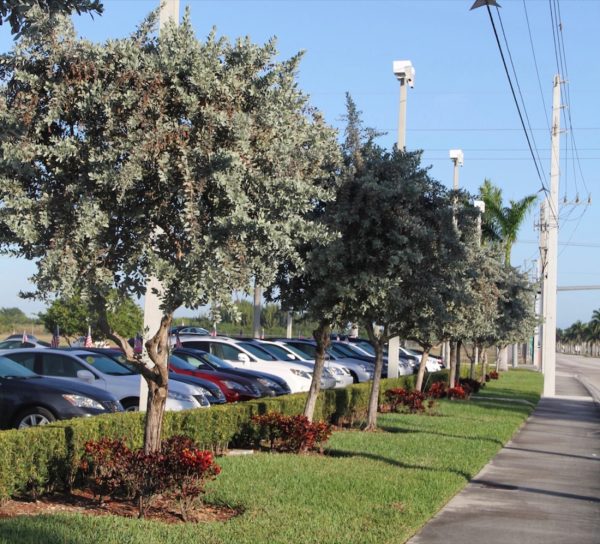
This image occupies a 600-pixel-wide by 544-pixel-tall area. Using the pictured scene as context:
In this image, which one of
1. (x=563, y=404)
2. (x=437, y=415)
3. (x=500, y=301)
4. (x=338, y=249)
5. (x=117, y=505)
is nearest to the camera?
(x=117, y=505)

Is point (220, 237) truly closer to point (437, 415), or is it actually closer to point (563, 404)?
point (437, 415)

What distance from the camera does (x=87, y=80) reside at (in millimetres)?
7672

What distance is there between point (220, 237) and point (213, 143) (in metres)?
0.81

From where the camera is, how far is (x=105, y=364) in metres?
15.4

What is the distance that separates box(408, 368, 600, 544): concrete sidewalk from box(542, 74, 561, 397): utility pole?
15.8 metres

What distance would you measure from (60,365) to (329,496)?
→ 22.0 feet

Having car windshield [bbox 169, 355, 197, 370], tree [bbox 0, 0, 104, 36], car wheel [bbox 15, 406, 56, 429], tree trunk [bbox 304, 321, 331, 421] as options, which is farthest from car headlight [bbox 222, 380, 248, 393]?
tree [bbox 0, 0, 104, 36]

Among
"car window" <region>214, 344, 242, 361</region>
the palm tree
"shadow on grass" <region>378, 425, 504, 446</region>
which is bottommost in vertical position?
"shadow on grass" <region>378, 425, 504, 446</region>

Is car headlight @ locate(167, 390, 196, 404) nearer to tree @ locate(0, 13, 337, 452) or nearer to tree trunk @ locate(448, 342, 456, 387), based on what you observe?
tree @ locate(0, 13, 337, 452)

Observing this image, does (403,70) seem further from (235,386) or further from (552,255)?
(552,255)

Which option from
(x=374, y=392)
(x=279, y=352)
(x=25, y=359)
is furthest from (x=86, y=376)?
(x=279, y=352)

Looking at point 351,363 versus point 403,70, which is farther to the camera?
point 351,363

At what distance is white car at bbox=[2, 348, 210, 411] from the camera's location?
563 inches

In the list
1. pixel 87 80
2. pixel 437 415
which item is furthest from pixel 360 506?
pixel 437 415
